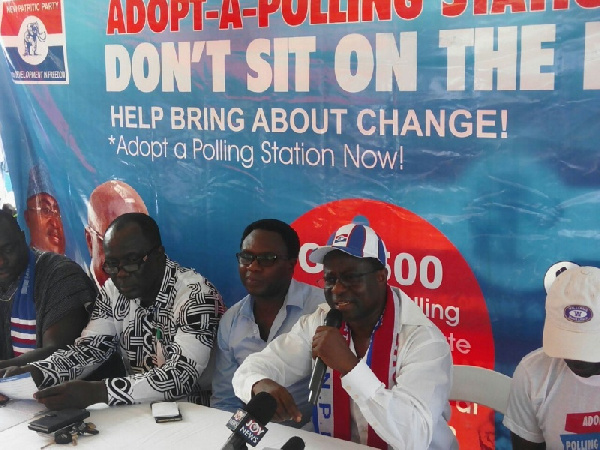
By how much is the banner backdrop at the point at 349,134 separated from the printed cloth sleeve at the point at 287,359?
753 millimetres

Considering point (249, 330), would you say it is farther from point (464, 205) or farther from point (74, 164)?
point (74, 164)

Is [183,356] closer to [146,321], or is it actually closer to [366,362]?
[146,321]

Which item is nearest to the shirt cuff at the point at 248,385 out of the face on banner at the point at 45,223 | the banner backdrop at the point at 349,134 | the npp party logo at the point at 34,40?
the banner backdrop at the point at 349,134

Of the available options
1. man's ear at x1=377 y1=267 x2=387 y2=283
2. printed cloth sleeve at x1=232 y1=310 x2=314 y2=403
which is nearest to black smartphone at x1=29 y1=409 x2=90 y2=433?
printed cloth sleeve at x1=232 y1=310 x2=314 y2=403

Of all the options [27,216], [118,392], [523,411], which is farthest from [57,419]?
[27,216]

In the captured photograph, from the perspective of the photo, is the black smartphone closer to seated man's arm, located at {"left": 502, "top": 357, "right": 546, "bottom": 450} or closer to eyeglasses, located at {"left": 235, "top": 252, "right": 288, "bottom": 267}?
eyeglasses, located at {"left": 235, "top": 252, "right": 288, "bottom": 267}

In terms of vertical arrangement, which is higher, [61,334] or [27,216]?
[27,216]

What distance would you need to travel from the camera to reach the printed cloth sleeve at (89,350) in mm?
2963

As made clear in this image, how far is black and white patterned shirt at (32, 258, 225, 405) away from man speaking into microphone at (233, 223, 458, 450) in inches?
15.1

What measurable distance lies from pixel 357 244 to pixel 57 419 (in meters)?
1.11

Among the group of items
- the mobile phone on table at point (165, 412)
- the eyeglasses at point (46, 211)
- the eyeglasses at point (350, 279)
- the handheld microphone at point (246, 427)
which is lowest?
the mobile phone on table at point (165, 412)

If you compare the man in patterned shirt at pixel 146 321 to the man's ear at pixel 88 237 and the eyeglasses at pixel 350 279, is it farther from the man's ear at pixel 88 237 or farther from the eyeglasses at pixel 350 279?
the man's ear at pixel 88 237

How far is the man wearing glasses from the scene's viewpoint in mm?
3012

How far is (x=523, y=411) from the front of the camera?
2334 millimetres
